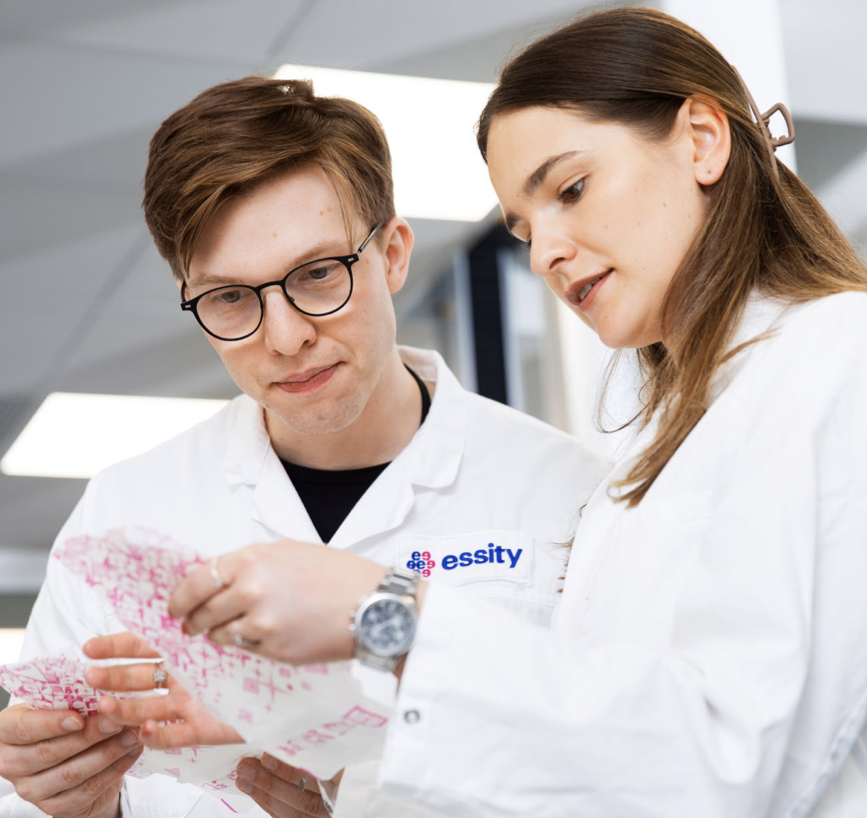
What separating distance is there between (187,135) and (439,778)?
109cm

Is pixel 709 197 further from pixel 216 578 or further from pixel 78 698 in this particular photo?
pixel 78 698

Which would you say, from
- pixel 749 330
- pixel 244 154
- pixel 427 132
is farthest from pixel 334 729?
pixel 427 132

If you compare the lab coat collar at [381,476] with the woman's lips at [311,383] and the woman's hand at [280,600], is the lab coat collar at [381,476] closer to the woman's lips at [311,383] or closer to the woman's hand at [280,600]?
the woman's lips at [311,383]

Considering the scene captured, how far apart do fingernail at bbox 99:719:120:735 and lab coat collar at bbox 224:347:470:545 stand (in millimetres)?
454

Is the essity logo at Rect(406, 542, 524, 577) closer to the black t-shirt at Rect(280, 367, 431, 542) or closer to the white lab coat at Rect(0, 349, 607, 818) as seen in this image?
the white lab coat at Rect(0, 349, 607, 818)

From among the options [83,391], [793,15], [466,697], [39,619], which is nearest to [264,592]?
[466,697]

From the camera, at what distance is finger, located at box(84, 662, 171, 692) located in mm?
1069

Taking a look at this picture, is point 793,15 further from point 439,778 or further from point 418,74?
point 439,778

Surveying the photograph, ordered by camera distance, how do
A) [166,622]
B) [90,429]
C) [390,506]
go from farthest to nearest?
[90,429] → [390,506] → [166,622]

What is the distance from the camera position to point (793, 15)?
2455mm

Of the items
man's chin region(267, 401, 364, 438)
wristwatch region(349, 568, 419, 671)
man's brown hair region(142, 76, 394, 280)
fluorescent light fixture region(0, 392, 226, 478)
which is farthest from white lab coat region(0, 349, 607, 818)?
fluorescent light fixture region(0, 392, 226, 478)

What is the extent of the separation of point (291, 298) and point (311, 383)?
0.13m

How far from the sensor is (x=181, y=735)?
1049 millimetres

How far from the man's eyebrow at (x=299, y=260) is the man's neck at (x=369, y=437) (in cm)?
24
